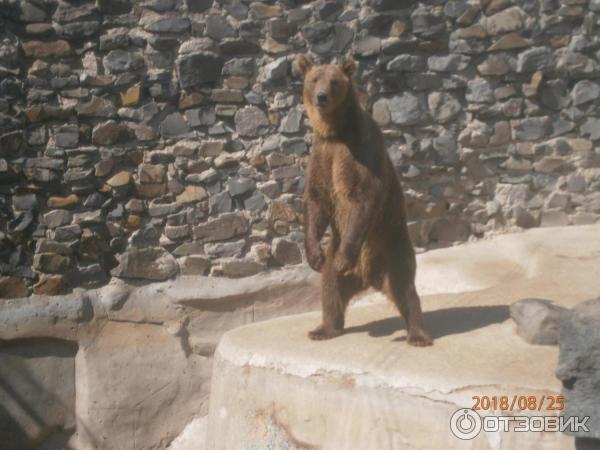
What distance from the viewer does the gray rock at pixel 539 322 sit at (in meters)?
4.09

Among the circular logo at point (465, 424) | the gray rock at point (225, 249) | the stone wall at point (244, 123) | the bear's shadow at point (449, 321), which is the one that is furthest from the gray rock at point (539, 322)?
the gray rock at point (225, 249)

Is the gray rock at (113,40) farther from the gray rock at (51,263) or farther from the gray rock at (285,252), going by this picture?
the gray rock at (285,252)

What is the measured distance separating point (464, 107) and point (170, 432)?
3629 millimetres

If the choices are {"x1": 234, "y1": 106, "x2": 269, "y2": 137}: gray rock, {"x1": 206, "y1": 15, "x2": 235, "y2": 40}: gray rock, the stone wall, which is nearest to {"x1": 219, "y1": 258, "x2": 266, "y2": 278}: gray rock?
the stone wall

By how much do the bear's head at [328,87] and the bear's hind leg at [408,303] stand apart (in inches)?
40.7

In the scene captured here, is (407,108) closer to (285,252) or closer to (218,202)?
(285,252)

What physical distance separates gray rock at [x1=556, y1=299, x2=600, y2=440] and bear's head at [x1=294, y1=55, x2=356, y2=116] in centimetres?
171

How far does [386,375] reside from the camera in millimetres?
3764

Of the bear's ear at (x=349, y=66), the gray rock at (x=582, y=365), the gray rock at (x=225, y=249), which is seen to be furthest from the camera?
the gray rock at (x=225, y=249)

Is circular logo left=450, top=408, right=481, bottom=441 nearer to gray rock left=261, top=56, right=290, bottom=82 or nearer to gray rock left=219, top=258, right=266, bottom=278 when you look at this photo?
gray rock left=219, top=258, right=266, bottom=278

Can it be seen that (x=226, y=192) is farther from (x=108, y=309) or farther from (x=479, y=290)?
(x=479, y=290)

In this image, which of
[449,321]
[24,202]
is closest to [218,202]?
[24,202]

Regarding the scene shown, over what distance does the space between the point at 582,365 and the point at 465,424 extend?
2.20 ft

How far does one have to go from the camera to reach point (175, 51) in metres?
A: 5.83
